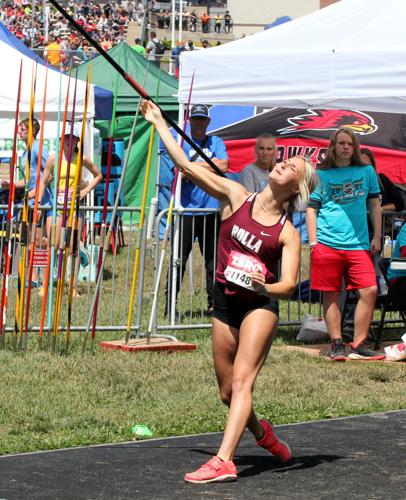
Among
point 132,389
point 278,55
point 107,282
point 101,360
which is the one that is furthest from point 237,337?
point 107,282

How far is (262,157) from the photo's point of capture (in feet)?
36.8

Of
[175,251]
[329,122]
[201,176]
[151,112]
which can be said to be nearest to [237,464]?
[201,176]

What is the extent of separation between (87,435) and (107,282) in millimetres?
7339

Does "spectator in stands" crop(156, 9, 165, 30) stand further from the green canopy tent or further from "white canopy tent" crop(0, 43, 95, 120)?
"white canopy tent" crop(0, 43, 95, 120)

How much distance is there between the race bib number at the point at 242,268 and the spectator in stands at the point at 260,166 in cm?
495

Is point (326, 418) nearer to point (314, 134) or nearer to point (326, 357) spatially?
point (326, 357)

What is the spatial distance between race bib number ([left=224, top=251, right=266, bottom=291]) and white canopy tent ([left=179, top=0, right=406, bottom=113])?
14.4ft

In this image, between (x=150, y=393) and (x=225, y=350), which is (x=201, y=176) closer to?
(x=225, y=350)

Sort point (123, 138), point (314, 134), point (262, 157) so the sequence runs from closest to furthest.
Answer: point (262, 157) < point (314, 134) < point (123, 138)

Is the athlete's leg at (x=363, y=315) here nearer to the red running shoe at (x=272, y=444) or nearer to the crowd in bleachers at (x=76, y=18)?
the red running shoe at (x=272, y=444)

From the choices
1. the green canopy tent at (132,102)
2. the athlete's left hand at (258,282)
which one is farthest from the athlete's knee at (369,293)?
the green canopy tent at (132,102)

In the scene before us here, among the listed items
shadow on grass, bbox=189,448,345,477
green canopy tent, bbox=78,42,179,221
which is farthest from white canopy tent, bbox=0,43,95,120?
shadow on grass, bbox=189,448,345,477

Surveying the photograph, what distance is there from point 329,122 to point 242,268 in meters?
12.2

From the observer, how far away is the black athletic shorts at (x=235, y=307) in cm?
627
